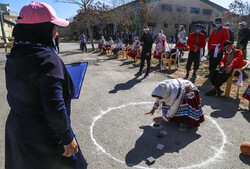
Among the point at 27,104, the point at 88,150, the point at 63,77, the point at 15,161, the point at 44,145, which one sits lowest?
the point at 88,150

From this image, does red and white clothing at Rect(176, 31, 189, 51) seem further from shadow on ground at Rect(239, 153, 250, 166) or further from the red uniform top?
shadow on ground at Rect(239, 153, 250, 166)

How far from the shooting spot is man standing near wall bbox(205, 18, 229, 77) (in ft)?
21.0

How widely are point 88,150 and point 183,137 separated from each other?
1720mm

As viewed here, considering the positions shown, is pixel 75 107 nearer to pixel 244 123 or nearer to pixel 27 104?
pixel 27 104

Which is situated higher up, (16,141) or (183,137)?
(16,141)

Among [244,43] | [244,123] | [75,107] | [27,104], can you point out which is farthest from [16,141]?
[244,43]

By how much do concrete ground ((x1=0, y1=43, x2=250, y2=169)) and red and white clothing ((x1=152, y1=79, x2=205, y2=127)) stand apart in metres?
0.27

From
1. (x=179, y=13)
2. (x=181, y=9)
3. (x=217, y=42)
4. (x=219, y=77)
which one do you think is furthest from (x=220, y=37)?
(x=181, y=9)

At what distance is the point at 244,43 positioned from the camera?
902 cm

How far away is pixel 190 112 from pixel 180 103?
0.26 metres

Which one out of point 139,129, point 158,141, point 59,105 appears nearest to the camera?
point 59,105

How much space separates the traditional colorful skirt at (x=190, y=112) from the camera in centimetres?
345

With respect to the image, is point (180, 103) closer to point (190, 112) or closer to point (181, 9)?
point (190, 112)

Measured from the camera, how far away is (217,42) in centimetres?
657
